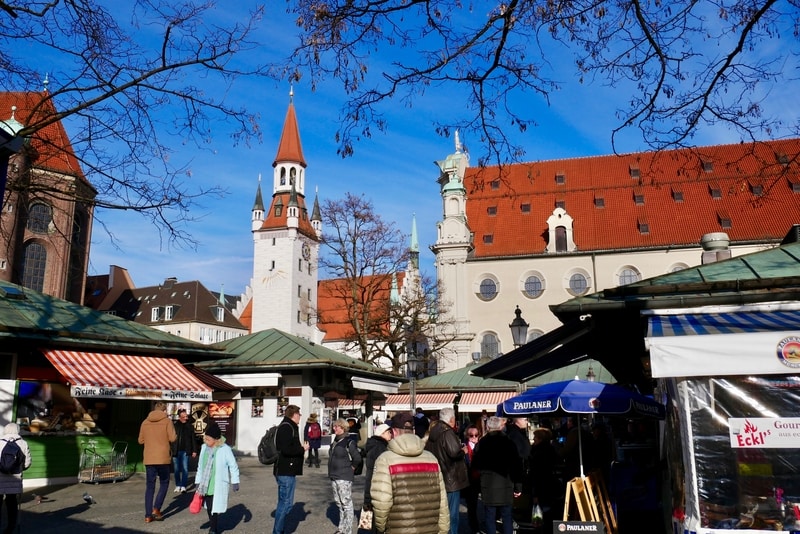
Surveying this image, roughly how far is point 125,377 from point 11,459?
20.4ft

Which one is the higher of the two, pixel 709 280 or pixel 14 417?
pixel 709 280

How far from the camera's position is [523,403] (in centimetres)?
1001

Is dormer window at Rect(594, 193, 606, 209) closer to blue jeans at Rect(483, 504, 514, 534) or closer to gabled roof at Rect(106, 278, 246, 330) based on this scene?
gabled roof at Rect(106, 278, 246, 330)

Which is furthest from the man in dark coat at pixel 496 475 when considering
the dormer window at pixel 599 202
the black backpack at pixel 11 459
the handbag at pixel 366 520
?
the dormer window at pixel 599 202

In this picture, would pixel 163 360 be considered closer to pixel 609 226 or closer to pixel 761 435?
pixel 761 435

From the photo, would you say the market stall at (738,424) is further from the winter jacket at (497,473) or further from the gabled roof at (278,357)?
the gabled roof at (278,357)

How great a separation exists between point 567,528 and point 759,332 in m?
3.45

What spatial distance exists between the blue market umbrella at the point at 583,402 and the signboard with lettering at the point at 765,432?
2.99 meters

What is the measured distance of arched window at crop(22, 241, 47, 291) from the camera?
5056 centimetres

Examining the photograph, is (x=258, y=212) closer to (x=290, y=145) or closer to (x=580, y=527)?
(x=290, y=145)

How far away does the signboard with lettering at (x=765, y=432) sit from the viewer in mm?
6090

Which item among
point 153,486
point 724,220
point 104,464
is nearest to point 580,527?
point 153,486

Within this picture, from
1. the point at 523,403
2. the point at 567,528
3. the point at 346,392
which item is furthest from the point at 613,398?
the point at 346,392

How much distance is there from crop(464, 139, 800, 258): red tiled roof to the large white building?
0.27 ft
